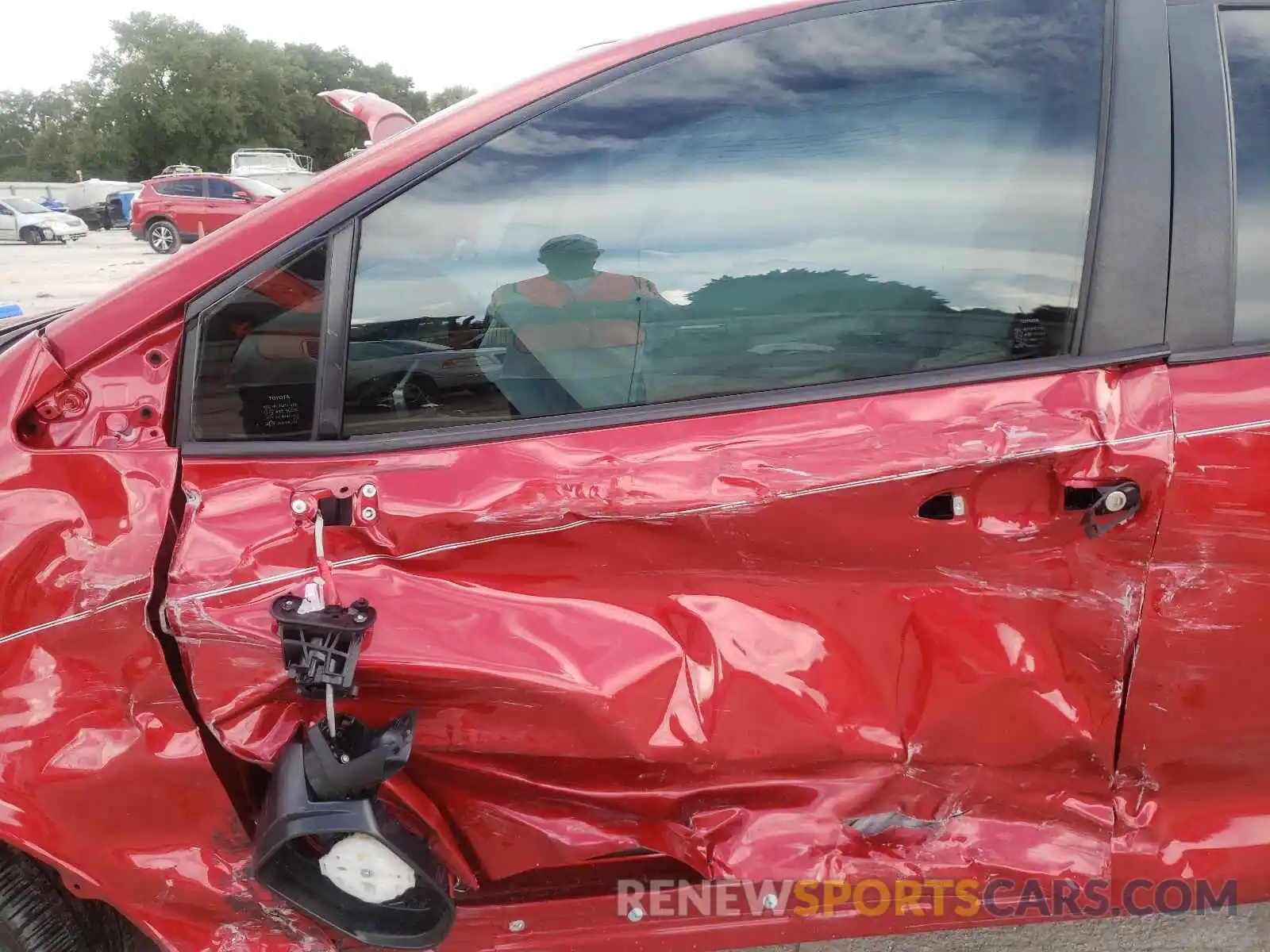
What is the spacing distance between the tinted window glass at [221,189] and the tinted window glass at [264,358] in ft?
61.3

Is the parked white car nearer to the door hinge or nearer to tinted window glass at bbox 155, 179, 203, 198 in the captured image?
tinted window glass at bbox 155, 179, 203, 198

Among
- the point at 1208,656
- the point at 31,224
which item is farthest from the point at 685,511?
the point at 31,224

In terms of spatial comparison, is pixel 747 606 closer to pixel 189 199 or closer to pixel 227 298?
pixel 227 298

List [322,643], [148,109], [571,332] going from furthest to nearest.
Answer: [148,109] < [571,332] < [322,643]

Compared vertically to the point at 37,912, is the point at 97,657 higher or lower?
higher

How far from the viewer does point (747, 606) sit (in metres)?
1.40

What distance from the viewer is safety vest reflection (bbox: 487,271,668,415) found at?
4.79 feet

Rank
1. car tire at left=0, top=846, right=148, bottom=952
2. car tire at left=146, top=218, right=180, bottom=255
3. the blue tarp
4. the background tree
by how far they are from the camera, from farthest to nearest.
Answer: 1. the background tree
2. the blue tarp
3. car tire at left=146, top=218, right=180, bottom=255
4. car tire at left=0, top=846, right=148, bottom=952

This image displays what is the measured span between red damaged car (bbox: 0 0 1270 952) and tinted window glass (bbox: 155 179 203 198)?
1891cm

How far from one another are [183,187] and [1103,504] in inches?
787

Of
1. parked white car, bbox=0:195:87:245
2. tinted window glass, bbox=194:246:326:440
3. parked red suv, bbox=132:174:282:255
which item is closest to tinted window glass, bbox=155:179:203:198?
parked red suv, bbox=132:174:282:255

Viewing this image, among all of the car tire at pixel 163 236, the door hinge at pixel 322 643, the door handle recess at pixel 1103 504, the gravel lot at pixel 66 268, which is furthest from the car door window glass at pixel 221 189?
the door handle recess at pixel 1103 504

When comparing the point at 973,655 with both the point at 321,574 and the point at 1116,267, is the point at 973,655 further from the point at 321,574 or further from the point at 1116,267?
the point at 321,574

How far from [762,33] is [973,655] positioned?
3.53ft
